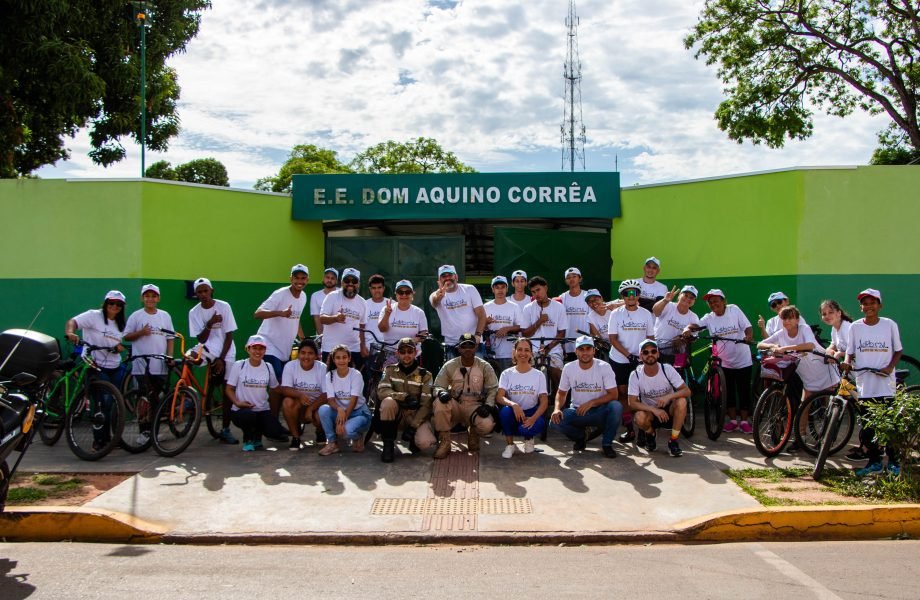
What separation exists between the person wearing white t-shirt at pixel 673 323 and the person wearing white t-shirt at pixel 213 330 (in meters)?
5.10

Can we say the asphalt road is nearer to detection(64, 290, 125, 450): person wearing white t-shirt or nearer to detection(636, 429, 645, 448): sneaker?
detection(636, 429, 645, 448): sneaker

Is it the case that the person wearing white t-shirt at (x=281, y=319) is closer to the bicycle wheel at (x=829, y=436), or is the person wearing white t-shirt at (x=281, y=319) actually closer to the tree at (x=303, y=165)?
the bicycle wheel at (x=829, y=436)

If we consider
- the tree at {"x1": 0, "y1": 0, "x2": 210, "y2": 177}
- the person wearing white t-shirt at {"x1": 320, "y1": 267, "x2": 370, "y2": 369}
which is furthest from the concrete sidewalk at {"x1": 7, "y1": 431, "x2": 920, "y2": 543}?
the tree at {"x1": 0, "y1": 0, "x2": 210, "y2": 177}

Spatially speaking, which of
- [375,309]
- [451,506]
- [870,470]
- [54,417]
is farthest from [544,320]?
[54,417]

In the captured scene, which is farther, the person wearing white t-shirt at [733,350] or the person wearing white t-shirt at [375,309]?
the person wearing white t-shirt at [375,309]

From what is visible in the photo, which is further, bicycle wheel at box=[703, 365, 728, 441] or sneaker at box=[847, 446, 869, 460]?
bicycle wheel at box=[703, 365, 728, 441]

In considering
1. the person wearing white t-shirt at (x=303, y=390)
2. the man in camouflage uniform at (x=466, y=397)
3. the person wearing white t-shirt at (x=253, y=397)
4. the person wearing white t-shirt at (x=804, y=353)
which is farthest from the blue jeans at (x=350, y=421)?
the person wearing white t-shirt at (x=804, y=353)

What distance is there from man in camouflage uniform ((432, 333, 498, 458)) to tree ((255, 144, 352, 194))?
3620 cm

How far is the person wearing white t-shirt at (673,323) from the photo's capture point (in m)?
9.09

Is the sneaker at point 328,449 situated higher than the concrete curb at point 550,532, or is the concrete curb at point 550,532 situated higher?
the sneaker at point 328,449

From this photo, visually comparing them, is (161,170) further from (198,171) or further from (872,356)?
(872,356)

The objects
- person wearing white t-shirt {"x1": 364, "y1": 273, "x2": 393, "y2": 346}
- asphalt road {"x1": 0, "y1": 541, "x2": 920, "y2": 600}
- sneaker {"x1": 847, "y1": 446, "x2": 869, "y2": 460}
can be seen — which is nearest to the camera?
asphalt road {"x1": 0, "y1": 541, "x2": 920, "y2": 600}

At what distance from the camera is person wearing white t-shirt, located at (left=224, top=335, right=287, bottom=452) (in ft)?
27.0

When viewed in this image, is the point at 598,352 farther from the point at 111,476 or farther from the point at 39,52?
the point at 39,52
